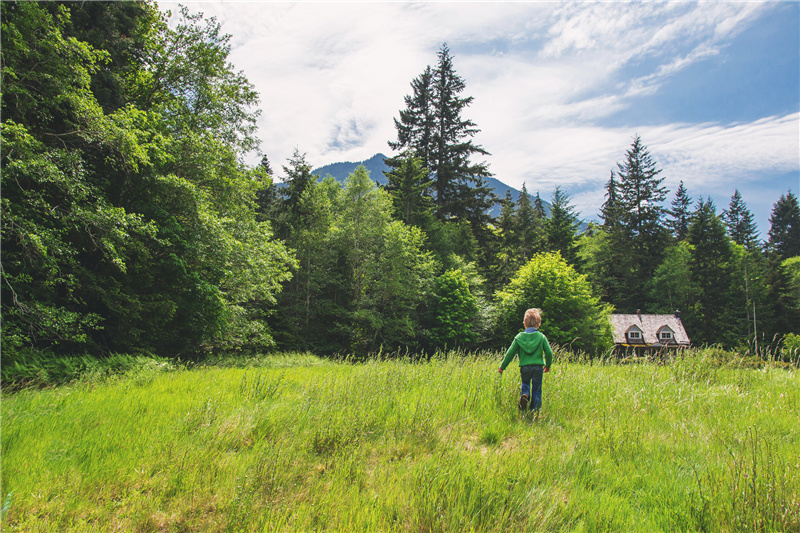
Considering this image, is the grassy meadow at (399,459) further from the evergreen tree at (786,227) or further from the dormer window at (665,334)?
the evergreen tree at (786,227)

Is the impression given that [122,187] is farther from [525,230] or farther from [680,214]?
[680,214]

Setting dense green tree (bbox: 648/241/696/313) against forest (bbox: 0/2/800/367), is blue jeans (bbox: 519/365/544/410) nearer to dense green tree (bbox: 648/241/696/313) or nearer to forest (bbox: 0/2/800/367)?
forest (bbox: 0/2/800/367)

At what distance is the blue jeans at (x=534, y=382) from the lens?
4969 millimetres

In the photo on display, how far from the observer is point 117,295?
11031 mm

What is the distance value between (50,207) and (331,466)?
11.0 m

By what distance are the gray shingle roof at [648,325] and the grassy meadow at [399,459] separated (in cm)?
4154

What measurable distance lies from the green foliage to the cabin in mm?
9611

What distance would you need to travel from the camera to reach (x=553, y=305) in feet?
102

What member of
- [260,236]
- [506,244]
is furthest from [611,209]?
[260,236]

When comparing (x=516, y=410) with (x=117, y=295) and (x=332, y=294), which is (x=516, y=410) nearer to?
(x=117, y=295)

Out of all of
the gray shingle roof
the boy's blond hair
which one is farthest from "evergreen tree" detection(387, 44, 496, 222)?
the boy's blond hair

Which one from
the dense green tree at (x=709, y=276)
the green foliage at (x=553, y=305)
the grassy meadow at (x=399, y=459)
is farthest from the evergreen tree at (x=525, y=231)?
the grassy meadow at (x=399, y=459)

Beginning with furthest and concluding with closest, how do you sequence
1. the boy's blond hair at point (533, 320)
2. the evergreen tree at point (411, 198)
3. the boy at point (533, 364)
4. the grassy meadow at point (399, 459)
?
the evergreen tree at point (411, 198) < the boy's blond hair at point (533, 320) < the boy at point (533, 364) < the grassy meadow at point (399, 459)

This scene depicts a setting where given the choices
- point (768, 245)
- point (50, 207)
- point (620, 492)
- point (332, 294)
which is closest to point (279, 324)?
point (332, 294)
